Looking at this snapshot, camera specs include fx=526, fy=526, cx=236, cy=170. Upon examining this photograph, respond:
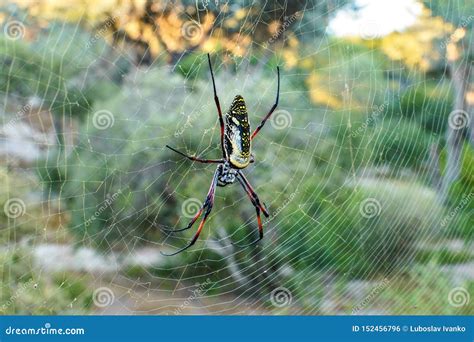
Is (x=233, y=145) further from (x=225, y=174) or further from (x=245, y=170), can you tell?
(x=245, y=170)

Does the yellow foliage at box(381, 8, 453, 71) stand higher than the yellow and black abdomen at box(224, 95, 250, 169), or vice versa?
the yellow foliage at box(381, 8, 453, 71)

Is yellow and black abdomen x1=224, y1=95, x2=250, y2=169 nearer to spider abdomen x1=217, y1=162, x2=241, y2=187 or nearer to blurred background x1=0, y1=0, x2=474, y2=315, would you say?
spider abdomen x1=217, y1=162, x2=241, y2=187

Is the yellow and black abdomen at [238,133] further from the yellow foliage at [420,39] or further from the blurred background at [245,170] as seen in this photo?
the yellow foliage at [420,39]

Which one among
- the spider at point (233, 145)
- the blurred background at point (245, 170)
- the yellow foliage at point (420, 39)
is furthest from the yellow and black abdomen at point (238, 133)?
the yellow foliage at point (420, 39)

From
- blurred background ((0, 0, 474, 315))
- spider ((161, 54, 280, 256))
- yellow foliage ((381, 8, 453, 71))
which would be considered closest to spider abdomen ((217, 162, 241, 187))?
spider ((161, 54, 280, 256))

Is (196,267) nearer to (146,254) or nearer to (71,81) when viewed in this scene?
(146,254)

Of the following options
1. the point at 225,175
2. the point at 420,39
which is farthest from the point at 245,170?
the point at 420,39
